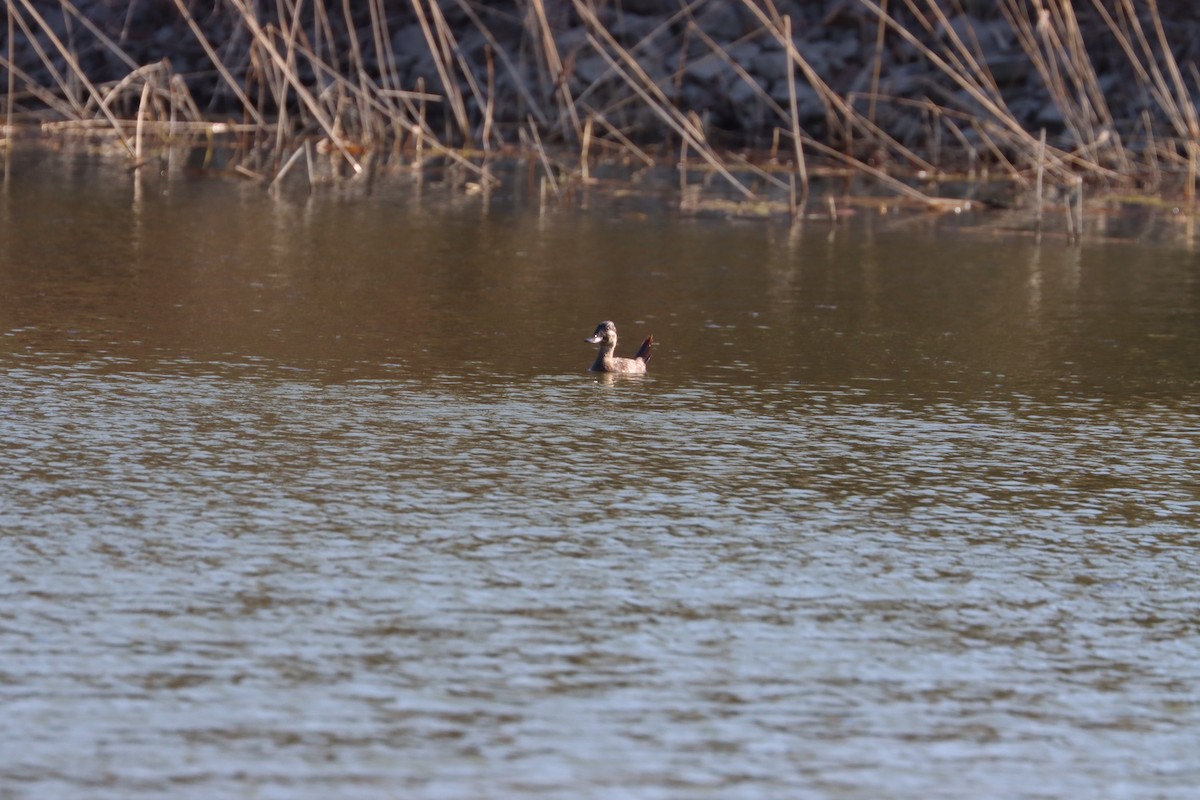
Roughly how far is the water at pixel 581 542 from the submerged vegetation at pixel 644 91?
909 centimetres

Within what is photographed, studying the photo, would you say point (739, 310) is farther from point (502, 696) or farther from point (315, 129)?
point (315, 129)

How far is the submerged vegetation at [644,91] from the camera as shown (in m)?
23.2

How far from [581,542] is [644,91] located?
17.3 metres

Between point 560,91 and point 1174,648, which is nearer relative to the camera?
point 1174,648

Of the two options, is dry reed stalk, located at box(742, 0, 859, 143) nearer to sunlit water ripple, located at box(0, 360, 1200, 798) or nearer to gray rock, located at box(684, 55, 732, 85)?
gray rock, located at box(684, 55, 732, 85)

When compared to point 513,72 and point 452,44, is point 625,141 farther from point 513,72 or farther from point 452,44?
point 452,44

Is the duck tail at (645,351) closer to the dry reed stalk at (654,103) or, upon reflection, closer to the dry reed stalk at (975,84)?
the dry reed stalk at (654,103)

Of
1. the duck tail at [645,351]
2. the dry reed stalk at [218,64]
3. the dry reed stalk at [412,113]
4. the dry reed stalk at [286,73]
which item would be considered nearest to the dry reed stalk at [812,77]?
the dry reed stalk at [412,113]

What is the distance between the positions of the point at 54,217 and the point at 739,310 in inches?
259

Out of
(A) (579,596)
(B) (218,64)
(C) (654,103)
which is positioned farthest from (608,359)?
(B) (218,64)

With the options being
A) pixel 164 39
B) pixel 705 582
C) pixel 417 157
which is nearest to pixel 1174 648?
pixel 705 582

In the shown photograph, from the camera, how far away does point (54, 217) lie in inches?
673

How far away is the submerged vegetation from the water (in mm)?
9085

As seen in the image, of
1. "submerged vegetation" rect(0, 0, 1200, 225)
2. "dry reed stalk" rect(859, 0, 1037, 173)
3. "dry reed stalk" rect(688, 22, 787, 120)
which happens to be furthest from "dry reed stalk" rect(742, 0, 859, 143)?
"dry reed stalk" rect(859, 0, 1037, 173)
